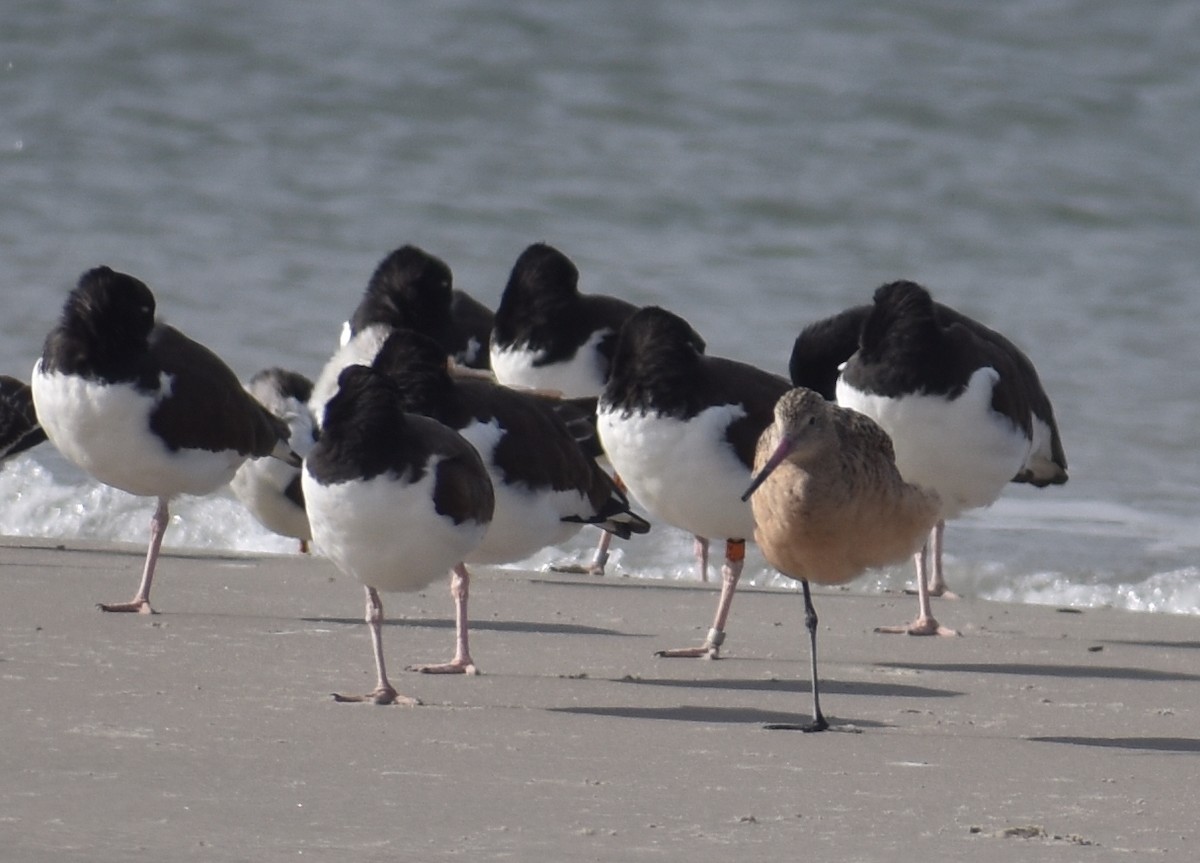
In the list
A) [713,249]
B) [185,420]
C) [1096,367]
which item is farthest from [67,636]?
[713,249]

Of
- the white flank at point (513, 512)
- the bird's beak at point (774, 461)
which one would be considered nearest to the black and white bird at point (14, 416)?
the white flank at point (513, 512)

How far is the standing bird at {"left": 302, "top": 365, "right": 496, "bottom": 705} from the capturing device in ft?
19.0

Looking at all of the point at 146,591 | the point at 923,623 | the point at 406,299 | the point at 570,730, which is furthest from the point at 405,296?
the point at 570,730

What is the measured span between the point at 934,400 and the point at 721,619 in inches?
54.0

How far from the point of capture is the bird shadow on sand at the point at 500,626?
291 inches

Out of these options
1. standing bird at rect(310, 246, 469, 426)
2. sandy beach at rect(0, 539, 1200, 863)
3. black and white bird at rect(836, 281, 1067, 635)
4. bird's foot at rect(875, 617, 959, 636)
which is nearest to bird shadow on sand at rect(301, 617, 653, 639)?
sandy beach at rect(0, 539, 1200, 863)

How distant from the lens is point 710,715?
5906mm

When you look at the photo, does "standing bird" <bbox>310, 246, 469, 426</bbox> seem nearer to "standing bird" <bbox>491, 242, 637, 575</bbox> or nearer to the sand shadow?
"standing bird" <bbox>491, 242, 637, 575</bbox>

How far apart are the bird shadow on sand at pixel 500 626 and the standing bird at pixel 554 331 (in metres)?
2.30

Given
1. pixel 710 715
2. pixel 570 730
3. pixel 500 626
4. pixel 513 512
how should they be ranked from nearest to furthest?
pixel 570 730 < pixel 710 715 < pixel 513 512 < pixel 500 626

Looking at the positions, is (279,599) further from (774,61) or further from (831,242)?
(774,61)

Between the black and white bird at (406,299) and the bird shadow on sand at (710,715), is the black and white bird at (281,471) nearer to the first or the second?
the black and white bird at (406,299)

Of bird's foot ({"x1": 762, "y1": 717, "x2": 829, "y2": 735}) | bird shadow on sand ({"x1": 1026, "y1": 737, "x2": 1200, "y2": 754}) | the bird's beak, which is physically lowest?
bird's foot ({"x1": 762, "y1": 717, "x2": 829, "y2": 735})

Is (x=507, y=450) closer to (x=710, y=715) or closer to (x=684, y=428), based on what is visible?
(x=684, y=428)
